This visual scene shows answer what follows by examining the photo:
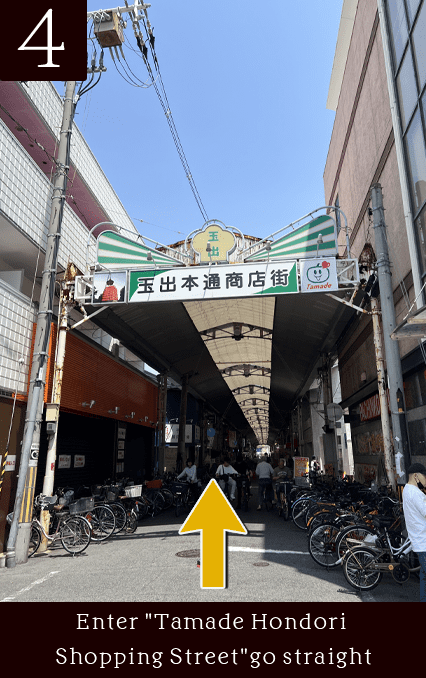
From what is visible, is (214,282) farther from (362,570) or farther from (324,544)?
(362,570)

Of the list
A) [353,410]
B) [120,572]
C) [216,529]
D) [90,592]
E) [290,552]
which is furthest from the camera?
[353,410]

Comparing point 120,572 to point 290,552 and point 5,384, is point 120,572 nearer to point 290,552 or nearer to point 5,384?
point 290,552

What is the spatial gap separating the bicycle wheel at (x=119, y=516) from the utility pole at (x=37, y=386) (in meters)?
2.57

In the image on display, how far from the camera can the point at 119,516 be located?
37.8ft

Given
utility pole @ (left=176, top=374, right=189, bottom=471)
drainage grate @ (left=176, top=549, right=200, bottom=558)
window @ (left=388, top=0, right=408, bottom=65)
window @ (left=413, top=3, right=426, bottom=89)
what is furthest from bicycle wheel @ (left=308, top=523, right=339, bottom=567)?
utility pole @ (left=176, top=374, right=189, bottom=471)

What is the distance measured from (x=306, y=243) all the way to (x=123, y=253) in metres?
4.50

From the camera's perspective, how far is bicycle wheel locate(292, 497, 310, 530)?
11.8 meters

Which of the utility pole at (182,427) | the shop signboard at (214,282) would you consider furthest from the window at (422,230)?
the utility pole at (182,427)

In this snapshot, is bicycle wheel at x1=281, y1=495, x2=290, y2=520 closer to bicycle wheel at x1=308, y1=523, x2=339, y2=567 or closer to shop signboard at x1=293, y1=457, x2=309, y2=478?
shop signboard at x1=293, y1=457, x2=309, y2=478

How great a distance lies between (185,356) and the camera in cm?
2091

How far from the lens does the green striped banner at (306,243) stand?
1066 centimetres

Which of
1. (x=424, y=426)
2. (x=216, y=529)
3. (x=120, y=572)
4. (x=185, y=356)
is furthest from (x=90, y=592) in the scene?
(x=185, y=356)

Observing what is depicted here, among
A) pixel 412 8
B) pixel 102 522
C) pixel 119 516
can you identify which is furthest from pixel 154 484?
pixel 412 8
